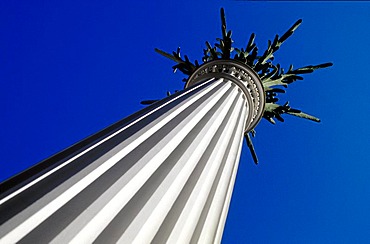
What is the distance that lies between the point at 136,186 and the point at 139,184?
0.06 m

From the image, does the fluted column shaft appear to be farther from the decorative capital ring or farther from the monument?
the decorative capital ring

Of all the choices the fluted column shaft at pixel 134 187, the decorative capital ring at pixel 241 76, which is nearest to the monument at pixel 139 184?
the fluted column shaft at pixel 134 187

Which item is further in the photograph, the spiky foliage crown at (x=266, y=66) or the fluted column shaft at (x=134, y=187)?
the spiky foliage crown at (x=266, y=66)

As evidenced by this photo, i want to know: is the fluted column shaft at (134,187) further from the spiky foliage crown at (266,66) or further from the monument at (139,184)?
the spiky foliage crown at (266,66)

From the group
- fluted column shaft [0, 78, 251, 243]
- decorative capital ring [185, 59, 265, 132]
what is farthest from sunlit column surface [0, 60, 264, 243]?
decorative capital ring [185, 59, 265, 132]

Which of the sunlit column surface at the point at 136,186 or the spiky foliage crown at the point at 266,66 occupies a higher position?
the spiky foliage crown at the point at 266,66

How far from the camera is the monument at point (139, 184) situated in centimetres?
262

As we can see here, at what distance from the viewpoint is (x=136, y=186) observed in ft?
11.2

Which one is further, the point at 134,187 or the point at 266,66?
the point at 266,66

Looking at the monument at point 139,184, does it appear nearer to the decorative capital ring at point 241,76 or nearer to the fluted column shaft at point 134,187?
the fluted column shaft at point 134,187


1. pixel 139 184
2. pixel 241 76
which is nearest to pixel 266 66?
pixel 241 76

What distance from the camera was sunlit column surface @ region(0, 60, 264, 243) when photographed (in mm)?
2605

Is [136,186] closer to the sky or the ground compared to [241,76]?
closer to the ground

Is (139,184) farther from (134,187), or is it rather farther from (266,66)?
(266,66)
